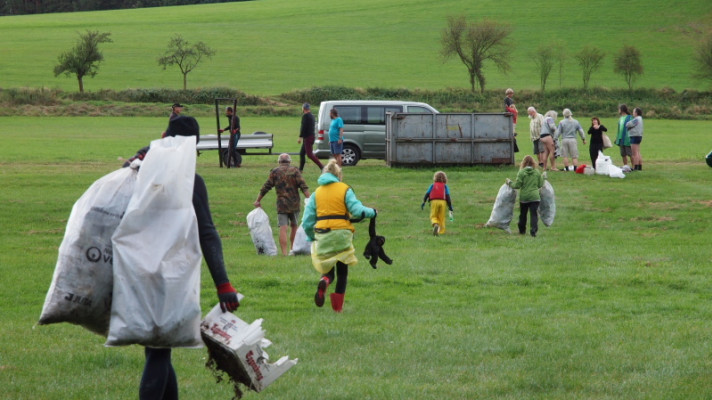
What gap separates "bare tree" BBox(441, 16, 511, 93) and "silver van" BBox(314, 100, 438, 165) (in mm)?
44475

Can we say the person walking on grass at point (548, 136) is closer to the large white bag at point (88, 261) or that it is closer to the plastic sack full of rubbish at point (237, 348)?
the plastic sack full of rubbish at point (237, 348)

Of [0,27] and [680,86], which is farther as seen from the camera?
[0,27]

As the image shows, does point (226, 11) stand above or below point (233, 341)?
above

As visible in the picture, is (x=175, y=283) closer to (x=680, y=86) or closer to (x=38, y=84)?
(x=38, y=84)

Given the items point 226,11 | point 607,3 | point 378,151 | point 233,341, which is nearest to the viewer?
point 233,341

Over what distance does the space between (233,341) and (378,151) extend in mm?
22376

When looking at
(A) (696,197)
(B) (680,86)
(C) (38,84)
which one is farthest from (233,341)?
(B) (680,86)

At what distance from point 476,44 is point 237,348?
231 ft

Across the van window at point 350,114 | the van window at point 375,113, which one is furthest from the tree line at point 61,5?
the van window at point 375,113

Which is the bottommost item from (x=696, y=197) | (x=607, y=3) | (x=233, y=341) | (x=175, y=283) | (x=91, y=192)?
(x=696, y=197)

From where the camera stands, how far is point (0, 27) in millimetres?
106312

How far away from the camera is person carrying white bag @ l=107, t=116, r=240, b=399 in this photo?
4730mm

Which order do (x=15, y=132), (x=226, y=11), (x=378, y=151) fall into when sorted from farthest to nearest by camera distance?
1. (x=226, y=11)
2. (x=15, y=132)
3. (x=378, y=151)

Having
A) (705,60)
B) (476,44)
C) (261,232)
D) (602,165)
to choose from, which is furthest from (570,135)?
(705,60)
